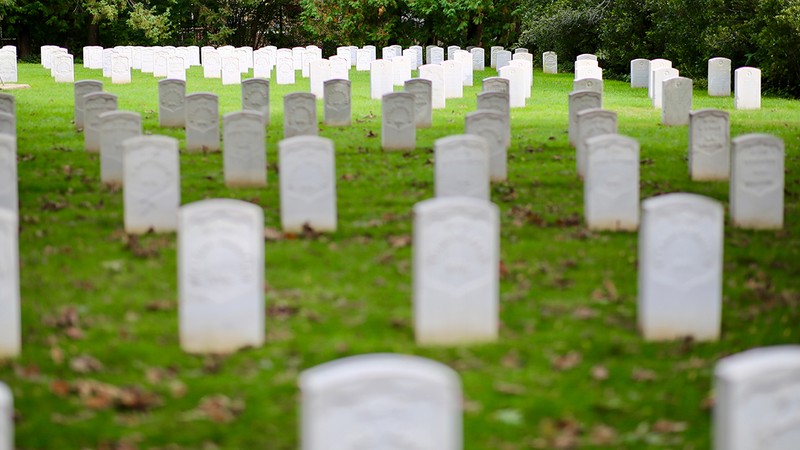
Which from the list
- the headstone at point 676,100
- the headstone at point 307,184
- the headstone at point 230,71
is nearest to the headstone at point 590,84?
the headstone at point 676,100

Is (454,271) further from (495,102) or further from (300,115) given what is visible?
(300,115)

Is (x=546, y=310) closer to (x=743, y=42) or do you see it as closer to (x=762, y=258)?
(x=762, y=258)

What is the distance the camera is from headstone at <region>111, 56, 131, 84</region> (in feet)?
110

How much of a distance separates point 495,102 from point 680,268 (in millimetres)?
10652

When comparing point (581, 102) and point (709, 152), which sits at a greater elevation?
point (581, 102)

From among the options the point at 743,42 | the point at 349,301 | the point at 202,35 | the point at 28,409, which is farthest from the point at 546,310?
the point at 202,35

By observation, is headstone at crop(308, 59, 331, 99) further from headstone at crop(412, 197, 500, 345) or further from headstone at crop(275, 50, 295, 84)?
headstone at crop(412, 197, 500, 345)

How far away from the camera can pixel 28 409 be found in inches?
301

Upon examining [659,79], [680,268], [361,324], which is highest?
[659,79]

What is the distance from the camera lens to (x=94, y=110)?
738 inches

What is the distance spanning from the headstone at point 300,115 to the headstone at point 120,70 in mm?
14958

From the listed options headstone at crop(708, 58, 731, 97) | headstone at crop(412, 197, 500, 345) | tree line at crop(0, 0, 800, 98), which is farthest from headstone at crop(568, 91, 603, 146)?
headstone at crop(412, 197, 500, 345)

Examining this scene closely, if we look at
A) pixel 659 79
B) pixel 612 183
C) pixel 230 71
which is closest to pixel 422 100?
pixel 659 79

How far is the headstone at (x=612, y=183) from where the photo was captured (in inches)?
509
